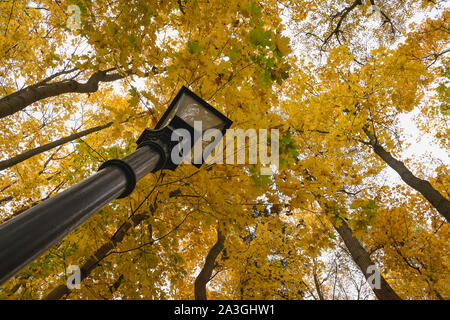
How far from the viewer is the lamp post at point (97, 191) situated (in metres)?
0.92

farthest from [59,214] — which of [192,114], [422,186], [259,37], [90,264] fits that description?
[422,186]

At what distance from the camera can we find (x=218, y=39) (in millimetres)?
2504

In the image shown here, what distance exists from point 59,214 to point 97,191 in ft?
0.75

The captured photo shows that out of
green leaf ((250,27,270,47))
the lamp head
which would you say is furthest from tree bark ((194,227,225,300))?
green leaf ((250,27,270,47))

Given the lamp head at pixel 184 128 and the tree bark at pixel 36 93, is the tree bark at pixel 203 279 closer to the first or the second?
the lamp head at pixel 184 128

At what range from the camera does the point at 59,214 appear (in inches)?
42.1

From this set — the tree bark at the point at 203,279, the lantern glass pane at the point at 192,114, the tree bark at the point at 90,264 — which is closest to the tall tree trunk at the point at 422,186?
the tree bark at the point at 203,279

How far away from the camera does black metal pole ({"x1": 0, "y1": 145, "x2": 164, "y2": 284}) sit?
2.94 ft

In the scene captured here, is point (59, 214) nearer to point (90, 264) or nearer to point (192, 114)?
point (192, 114)
